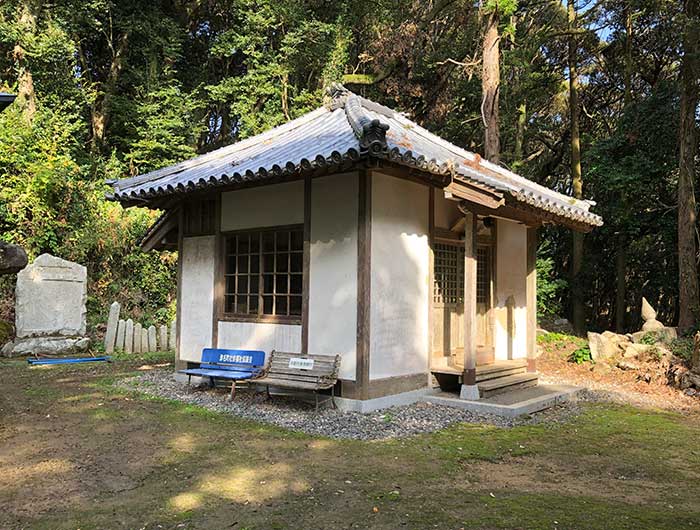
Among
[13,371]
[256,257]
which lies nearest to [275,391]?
[256,257]

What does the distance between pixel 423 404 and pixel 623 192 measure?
949 centimetres

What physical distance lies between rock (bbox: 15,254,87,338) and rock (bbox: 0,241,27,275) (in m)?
7.72

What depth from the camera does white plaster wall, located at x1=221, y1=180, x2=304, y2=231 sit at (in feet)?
26.3

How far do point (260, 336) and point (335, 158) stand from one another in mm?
3257

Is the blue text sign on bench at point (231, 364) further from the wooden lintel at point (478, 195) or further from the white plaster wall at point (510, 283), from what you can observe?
the white plaster wall at point (510, 283)

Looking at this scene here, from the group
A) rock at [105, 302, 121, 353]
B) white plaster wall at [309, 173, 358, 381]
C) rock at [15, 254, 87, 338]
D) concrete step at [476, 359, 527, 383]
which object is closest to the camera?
white plaster wall at [309, 173, 358, 381]

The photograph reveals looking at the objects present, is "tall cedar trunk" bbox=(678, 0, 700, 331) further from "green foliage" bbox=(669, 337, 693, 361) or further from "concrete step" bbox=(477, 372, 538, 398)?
"concrete step" bbox=(477, 372, 538, 398)

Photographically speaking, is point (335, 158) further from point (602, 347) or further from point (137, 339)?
point (137, 339)

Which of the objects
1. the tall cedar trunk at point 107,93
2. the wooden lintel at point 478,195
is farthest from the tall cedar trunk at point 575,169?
the tall cedar trunk at point 107,93

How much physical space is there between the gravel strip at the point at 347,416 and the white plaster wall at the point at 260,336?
0.73m

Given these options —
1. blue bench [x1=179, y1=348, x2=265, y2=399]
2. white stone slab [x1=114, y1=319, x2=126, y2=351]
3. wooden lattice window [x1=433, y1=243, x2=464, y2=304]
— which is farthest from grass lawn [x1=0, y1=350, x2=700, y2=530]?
white stone slab [x1=114, y1=319, x2=126, y2=351]

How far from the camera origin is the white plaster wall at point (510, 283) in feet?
32.0

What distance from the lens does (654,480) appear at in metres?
4.95

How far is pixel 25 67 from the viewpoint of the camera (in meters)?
16.6
